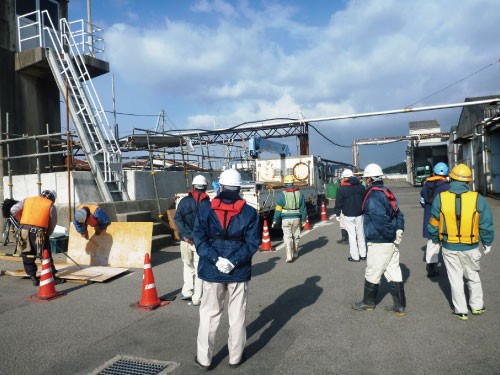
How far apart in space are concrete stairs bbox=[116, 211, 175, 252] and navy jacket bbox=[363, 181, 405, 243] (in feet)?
20.8

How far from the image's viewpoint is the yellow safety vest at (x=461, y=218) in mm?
4738

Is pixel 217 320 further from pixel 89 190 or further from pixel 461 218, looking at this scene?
pixel 89 190

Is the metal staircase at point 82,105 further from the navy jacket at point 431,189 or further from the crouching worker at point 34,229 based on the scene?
the navy jacket at point 431,189

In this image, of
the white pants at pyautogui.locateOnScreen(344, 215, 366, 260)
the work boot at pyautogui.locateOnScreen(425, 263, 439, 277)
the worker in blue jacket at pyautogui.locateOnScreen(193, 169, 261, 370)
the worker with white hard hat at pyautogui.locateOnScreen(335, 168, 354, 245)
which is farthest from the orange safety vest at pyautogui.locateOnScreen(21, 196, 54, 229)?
the work boot at pyautogui.locateOnScreen(425, 263, 439, 277)

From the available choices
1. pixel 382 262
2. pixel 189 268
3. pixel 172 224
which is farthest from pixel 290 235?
pixel 172 224

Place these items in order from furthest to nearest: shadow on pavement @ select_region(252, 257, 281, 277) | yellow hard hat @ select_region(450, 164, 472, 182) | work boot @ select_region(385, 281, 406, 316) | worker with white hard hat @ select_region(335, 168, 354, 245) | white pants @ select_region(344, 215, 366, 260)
→ worker with white hard hat @ select_region(335, 168, 354, 245), white pants @ select_region(344, 215, 366, 260), shadow on pavement @ select_region(252, 257, 281, 277), work boot @ select_region(385, 281, 406, 316), yellow hard hat @ select_region(450, 164, 472, 182)

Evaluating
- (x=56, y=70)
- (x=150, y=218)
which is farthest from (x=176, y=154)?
(x=56, y=70)

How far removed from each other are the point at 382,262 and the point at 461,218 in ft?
3.60

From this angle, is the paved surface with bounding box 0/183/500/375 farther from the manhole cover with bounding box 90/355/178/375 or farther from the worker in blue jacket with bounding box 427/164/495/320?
the worker in blue jacket with bounding box 427/164/495/320

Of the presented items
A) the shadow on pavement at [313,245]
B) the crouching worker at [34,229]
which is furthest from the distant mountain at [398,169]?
the crouching worker at [34,229]

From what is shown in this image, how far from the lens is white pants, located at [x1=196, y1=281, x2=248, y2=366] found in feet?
12.4

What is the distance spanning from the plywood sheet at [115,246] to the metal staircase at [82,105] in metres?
2.70

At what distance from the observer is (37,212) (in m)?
6.95

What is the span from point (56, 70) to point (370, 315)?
38.8ft
